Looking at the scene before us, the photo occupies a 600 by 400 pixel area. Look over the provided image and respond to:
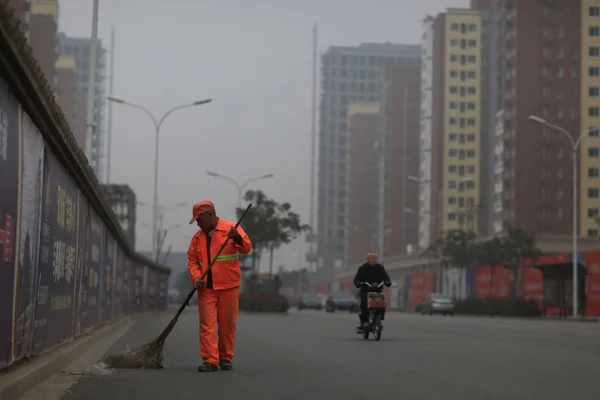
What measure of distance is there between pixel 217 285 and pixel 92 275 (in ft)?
23.0

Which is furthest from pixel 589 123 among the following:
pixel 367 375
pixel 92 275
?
pixel 367 375

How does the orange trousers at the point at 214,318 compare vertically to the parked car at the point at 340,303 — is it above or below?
above

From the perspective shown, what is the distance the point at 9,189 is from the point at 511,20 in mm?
113641

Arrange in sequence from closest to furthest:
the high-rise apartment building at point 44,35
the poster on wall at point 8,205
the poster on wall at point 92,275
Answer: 1. the poster on wall at point 8,205
2. the poster on wall at point 92,275
3. the high-rise apartment building at point 44,35

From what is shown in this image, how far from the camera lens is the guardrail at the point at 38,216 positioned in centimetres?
848

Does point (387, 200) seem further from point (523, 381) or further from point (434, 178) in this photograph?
point (523, 381)

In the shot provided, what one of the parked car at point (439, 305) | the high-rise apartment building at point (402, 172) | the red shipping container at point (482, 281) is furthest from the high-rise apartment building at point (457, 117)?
the parked car at point (439, 305)

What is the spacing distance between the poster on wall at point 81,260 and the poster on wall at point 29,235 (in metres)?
4.45

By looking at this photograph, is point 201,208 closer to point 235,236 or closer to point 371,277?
point 235,236

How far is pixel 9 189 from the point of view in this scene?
28.3 feet

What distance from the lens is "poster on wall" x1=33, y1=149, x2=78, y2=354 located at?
1119 centimetres

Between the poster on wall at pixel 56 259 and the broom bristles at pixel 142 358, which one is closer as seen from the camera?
the poster on wall at pixel 56 259

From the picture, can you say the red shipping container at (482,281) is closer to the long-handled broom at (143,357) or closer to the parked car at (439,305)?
the parked car at (439,305)

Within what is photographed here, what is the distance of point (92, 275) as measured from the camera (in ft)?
60.6
